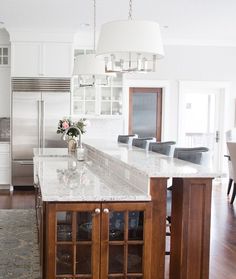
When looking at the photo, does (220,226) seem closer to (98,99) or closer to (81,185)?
(81,185)

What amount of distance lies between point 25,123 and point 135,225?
212 inches

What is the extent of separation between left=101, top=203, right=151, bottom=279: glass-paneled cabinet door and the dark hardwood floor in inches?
47.6

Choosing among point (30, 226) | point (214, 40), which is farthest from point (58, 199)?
point (214, 40)

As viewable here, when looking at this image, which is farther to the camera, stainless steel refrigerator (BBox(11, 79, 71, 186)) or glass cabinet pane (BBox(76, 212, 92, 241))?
stainless steel refrigerator (BBox(11, 79, 71, 186))

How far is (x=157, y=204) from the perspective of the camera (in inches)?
103

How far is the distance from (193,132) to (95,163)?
14.9 feet

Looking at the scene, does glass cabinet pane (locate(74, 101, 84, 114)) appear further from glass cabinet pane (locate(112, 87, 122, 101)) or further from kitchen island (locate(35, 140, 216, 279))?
kitchen island (locate(35, 140, 216, 279))

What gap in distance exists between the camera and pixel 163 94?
332 inches

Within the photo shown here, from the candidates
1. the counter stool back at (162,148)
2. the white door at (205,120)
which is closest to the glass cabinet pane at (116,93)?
the white door at (205,120)

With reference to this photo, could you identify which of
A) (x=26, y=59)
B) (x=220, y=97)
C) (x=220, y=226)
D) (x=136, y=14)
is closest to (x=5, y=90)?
(x=26, y=59)

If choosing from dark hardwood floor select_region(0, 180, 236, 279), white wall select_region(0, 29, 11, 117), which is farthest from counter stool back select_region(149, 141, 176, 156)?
white wall select_region(0, 29, 11, 117)

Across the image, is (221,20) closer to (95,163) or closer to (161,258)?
(95,163)

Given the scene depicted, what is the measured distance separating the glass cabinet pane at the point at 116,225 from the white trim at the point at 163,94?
575cm

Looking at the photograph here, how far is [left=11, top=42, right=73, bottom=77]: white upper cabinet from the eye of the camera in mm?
7629
